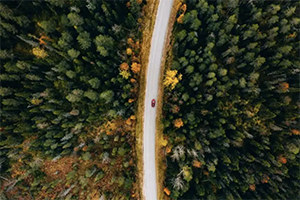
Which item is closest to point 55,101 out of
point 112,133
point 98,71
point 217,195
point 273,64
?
point 98,71

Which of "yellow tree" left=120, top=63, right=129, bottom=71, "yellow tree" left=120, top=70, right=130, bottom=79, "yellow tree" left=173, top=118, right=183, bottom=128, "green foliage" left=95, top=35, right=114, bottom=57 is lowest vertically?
"yellow tree" left=173, top=118, right=183, bottom=128

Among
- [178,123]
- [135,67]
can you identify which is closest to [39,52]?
[135,67]

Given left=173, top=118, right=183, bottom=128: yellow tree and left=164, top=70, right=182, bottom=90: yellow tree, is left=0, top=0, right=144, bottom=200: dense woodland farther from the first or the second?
left=173, top=118, right=183, bottom=128: yellow tree

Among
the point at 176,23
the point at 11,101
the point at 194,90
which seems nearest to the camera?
the point at 11,101

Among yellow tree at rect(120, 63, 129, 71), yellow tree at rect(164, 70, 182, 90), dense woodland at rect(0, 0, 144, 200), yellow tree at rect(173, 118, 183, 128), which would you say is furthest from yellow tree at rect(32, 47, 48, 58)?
yellow tree at rect(173, 118, 183, 128)

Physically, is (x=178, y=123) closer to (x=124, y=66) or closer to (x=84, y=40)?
(x=124, y=66)

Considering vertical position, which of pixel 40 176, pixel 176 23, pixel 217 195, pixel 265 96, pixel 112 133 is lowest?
pixel 40 176

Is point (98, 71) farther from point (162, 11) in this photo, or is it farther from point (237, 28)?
point (237, 28)

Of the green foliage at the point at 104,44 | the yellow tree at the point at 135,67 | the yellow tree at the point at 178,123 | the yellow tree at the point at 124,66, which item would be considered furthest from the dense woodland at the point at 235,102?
the green foliage at the point at 104,44
